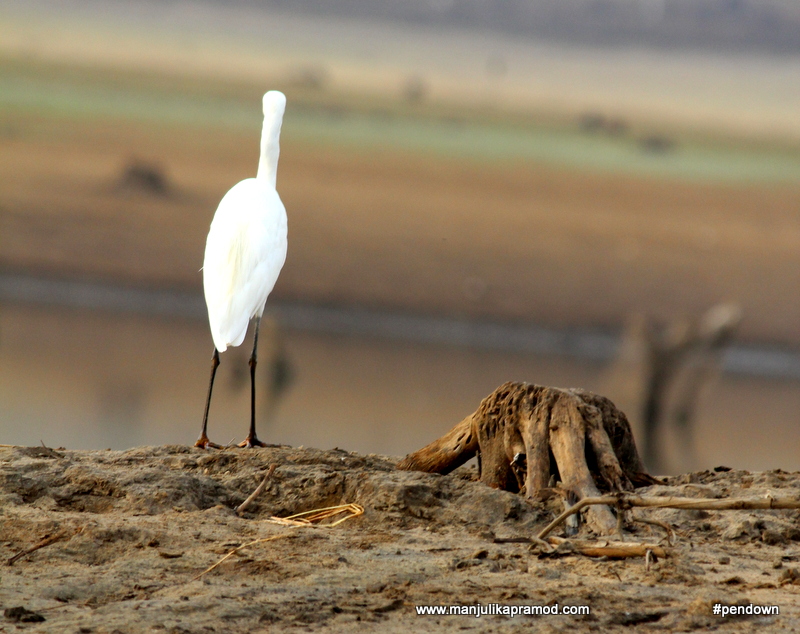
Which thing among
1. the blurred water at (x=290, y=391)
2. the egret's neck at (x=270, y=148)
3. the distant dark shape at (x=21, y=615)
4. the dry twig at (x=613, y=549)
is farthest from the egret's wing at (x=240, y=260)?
the distant dark shape at (x=21, y=615)

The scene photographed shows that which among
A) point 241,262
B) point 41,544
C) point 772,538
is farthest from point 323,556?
point 241,262

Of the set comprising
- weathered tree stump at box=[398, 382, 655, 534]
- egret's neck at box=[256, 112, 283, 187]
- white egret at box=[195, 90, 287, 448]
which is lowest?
weathered tree stump at box=[398, 382, 655, 534]

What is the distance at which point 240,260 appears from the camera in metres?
5.87

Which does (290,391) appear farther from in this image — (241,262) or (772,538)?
(772,538)

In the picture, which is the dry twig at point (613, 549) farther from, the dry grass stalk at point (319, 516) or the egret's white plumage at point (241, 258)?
the egret's white plumage at point (241, 258)

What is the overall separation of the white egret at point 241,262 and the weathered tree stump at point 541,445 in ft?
4.82

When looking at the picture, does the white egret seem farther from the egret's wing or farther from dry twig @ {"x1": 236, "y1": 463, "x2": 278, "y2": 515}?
dry twig @ {"x1": 236, "y1": 463, "x2": 278, "y2": 515}

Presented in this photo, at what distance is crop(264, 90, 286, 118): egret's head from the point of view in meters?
6.95

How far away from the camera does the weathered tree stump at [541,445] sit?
14.1 ft

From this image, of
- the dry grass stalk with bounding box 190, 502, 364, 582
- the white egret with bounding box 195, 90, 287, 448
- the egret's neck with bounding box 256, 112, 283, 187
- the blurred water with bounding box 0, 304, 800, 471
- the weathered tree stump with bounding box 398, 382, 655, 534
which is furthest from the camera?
the blurred water with bounding box 0, 304, 800, 471

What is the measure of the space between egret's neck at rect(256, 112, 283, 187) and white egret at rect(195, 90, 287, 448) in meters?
0.26

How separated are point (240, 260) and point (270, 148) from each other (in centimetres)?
132

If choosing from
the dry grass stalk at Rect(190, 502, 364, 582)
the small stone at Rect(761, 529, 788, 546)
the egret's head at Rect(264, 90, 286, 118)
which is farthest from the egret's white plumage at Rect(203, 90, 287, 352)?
the small stone at Rect(761, 529, 788, 546)

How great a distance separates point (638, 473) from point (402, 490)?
1.42 metres
